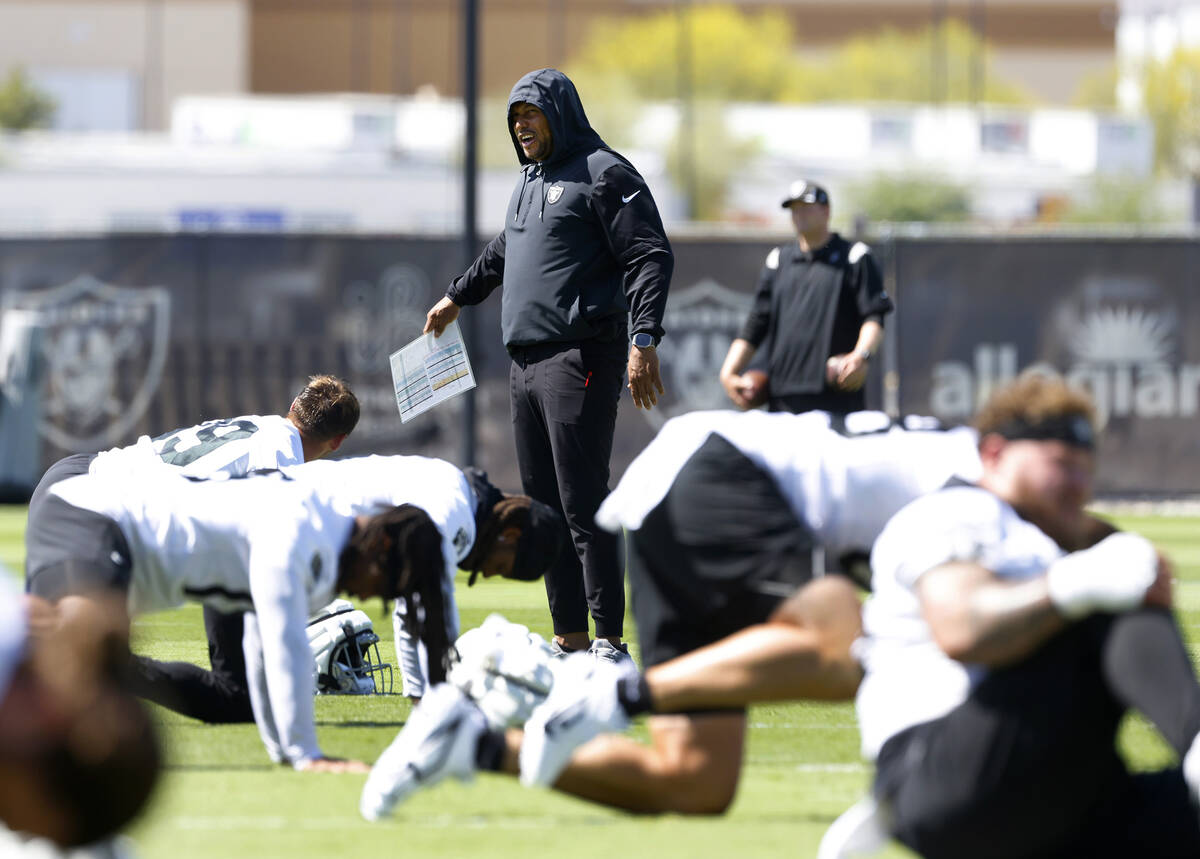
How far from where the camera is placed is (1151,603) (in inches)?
139

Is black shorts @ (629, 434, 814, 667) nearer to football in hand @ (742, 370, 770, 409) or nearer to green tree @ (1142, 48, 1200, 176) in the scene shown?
football in hand @ (742, 370, 770, 409)

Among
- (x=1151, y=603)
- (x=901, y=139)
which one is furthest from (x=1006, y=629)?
(x=901, y=139)

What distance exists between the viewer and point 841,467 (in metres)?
4.35

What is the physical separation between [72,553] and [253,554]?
0.48 metres

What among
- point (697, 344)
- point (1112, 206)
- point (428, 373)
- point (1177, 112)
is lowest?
→ point (697, 344)

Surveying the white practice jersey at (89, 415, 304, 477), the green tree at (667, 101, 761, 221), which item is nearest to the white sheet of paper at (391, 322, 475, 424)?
the white practice jersey at (89, 415, 304, 477)

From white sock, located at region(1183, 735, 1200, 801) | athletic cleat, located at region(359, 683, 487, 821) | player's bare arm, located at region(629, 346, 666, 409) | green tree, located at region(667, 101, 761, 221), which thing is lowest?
athletic cleat, located at region(359, 683, 487, 821)

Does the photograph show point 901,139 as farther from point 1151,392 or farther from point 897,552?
point 897,552

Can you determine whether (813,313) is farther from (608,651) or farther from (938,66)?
(938,66)

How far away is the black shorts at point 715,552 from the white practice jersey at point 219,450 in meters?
1.50

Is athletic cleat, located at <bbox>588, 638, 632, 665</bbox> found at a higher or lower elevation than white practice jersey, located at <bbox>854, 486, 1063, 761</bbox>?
lower

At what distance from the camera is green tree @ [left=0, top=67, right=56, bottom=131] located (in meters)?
79.2

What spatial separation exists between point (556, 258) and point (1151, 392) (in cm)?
964

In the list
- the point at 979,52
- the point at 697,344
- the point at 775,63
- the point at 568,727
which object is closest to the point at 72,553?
the point at 568,727
